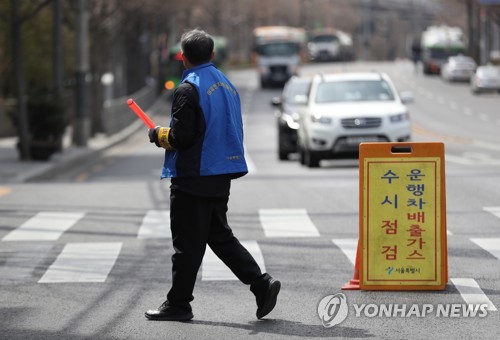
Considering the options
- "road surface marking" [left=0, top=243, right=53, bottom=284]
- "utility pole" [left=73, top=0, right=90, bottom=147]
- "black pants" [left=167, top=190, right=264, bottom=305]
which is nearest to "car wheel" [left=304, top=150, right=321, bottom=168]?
"road surface marking" [left=0, top=243, right=53, bottom=284]

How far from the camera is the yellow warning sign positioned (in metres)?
9.12

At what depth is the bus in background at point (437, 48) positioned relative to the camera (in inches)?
3408

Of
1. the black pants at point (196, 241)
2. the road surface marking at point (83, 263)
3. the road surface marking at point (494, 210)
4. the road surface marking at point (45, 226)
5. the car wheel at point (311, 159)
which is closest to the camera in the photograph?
the black pants at point (196, 241)

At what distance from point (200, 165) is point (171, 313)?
970 millimetres

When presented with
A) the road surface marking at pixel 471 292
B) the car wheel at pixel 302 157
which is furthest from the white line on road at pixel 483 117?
the road surface marking at pixel 471 292

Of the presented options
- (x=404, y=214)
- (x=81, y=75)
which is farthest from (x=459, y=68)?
(x=404, y=214)

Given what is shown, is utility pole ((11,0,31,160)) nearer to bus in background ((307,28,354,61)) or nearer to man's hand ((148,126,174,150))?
man's hand ((148,126,174,150))

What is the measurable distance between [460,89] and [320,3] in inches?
3459

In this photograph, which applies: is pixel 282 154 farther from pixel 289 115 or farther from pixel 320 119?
pixel 320 119

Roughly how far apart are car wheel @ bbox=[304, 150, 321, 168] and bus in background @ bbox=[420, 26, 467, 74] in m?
62.0

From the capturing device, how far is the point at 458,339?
7.62 metres

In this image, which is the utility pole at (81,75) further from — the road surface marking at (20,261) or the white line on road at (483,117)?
the road surface marking at (20,261)

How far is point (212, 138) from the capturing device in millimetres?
8109

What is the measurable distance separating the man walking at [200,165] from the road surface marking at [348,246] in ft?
9.49
